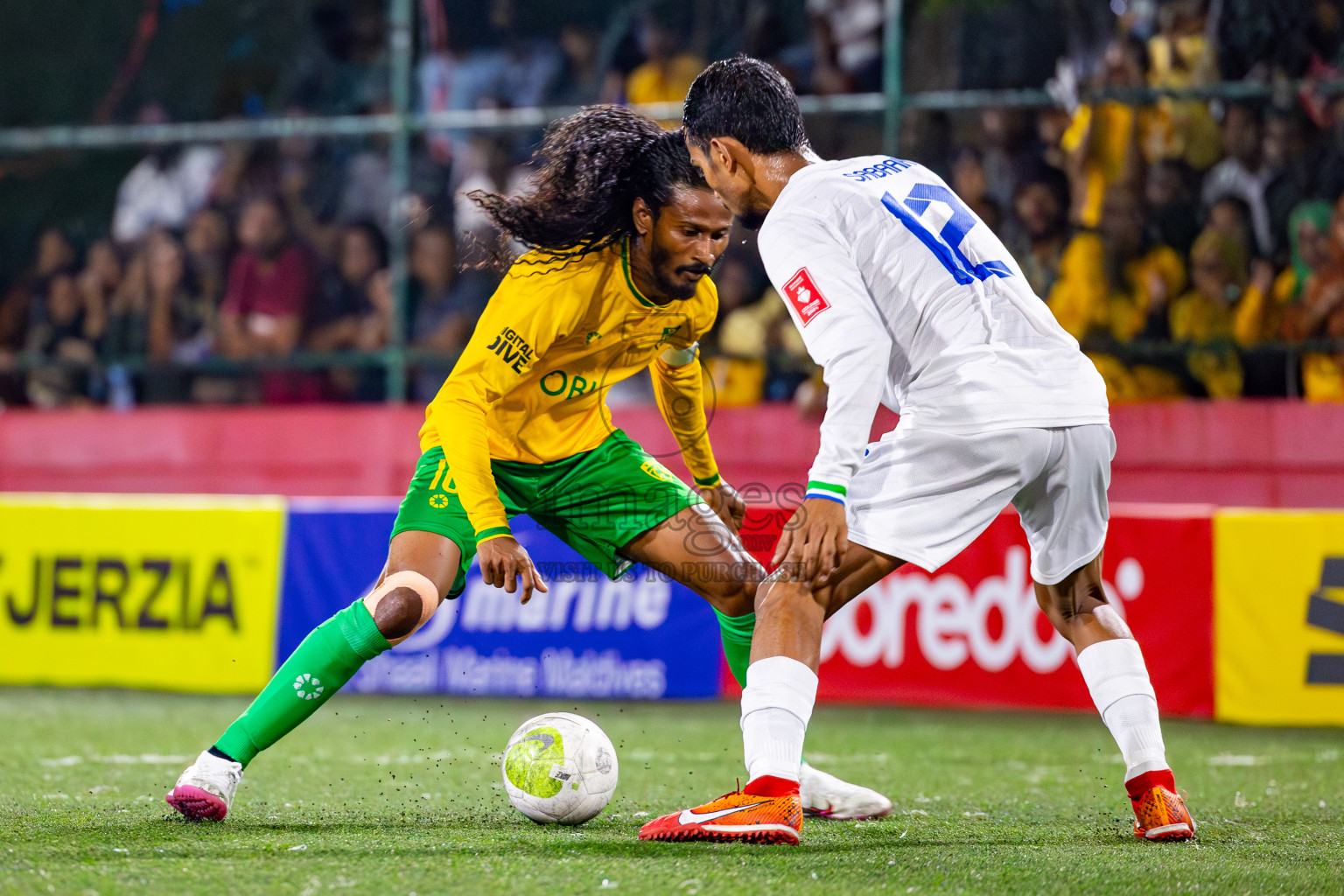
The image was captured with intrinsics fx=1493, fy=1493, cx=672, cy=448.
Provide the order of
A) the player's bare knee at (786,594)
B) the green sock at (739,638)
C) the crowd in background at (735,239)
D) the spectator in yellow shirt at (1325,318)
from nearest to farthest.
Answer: the player's bare knee at (786,594) → the green sock at (739,638) → the spectator in yellow shirt at (1325,318) → the crowd in background at (735,239)

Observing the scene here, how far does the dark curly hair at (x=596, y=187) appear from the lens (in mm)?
4371

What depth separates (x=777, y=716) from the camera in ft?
11.5

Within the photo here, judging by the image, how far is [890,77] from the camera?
9.85 meters

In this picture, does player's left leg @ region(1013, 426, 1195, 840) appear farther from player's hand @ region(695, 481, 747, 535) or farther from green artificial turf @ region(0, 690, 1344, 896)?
player's hand @ region(695, 481, 747, 535)

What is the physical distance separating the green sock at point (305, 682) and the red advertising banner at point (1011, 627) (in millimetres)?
4077

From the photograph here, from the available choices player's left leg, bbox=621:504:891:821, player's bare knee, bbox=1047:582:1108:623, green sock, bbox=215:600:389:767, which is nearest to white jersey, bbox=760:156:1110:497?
player's bare knee, bbox=1047:582:1108:623

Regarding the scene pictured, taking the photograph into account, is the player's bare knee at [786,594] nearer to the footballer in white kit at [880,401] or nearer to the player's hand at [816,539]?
the footballer in white kit at [880,401]

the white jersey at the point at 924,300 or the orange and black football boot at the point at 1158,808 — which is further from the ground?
the white jersey at the point at 924,300

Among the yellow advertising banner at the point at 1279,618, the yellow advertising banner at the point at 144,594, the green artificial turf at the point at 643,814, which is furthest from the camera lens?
the yellow advertising banner at the point at 144,594

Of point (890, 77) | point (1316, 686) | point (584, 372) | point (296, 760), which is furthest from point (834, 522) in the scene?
point (890, 77)

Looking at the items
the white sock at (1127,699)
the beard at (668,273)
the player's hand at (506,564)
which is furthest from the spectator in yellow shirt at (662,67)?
the white sock at (1127,699)

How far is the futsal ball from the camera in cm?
399

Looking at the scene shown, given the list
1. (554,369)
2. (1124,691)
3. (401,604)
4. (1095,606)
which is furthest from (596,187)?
(1124,691)

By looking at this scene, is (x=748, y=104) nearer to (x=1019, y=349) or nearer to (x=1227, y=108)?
(x=1019, y=349)
